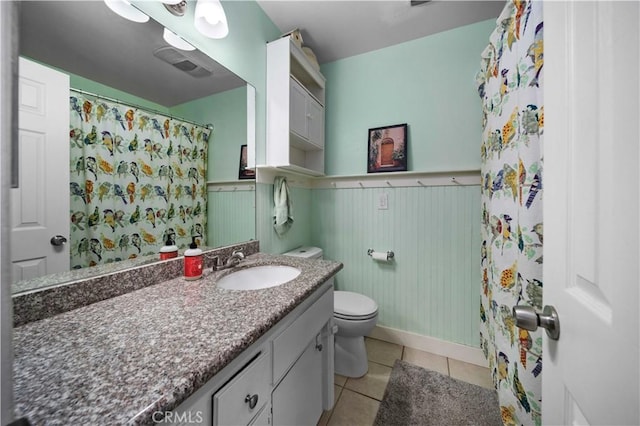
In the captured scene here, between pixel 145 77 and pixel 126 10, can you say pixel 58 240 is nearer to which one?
pixel 145 77

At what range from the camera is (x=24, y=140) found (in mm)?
607

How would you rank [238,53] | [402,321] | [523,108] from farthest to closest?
[402,321], [238,53], [523,108]

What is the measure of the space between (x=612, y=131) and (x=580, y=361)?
→ 1.24ft

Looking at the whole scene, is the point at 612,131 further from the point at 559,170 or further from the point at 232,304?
the point at 232,304

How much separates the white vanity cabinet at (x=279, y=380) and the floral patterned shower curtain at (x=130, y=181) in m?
0.66

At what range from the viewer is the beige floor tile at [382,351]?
1.66 m

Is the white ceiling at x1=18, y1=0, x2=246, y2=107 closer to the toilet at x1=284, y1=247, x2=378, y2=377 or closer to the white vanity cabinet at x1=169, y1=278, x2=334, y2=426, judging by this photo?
the white vanity cabinet at x1=169, y1=278, x2=334, y2=426

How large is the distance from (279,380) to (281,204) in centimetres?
112

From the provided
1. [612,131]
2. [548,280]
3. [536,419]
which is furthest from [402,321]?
[612,131]

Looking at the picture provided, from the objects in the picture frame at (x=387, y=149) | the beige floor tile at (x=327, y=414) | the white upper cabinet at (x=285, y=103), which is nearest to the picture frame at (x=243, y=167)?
the white upper cabinet at (x=285, y=103)

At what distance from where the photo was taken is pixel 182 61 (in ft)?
3.54

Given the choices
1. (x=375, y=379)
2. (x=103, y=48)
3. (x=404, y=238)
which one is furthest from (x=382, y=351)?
(x=103, y=48)

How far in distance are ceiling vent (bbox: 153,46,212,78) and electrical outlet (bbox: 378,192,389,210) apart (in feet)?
4.82

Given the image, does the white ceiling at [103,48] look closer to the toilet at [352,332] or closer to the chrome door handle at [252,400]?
the chrome door handle at [252,400]
